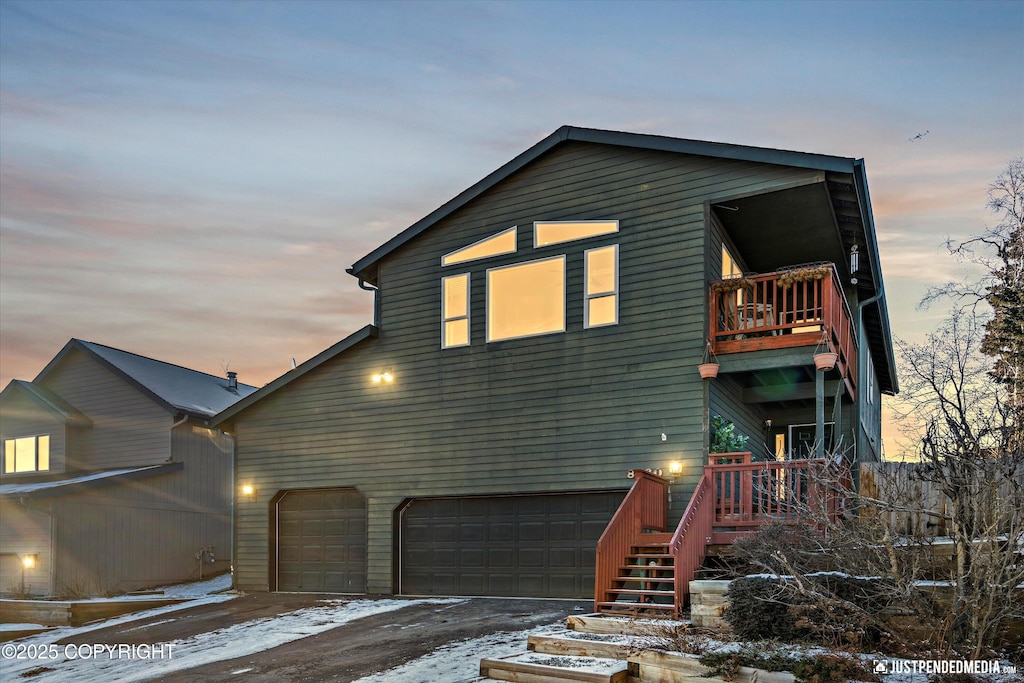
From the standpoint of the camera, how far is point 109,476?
2080 cm

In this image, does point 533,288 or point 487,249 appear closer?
point 533,288

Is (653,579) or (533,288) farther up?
(533,288)

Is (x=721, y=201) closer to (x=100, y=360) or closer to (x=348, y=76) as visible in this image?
(x=348, y=76)

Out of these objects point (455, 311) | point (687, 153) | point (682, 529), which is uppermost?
point (687, 153)

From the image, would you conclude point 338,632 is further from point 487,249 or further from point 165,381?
point 165,381

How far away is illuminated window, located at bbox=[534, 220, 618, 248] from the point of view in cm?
1523

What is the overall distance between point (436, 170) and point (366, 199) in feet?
6.67

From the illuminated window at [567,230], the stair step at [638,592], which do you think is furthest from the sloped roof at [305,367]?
the stair step at [638,592]

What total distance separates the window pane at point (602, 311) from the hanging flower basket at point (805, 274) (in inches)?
117

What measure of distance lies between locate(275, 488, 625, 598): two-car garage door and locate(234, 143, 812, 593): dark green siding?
1.03 ft

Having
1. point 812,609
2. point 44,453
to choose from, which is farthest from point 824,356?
point 44,453

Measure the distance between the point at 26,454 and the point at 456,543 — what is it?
14.8 m

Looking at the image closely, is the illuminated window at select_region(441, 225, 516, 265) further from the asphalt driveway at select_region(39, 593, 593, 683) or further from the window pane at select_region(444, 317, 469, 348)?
the asphalt driveway at select_region(39, 593, 593, 683)

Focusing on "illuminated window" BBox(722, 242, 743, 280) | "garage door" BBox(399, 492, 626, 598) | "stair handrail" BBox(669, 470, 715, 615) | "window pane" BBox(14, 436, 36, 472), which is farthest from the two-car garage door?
"window pane" BBox(14, 436, 36, 472)
